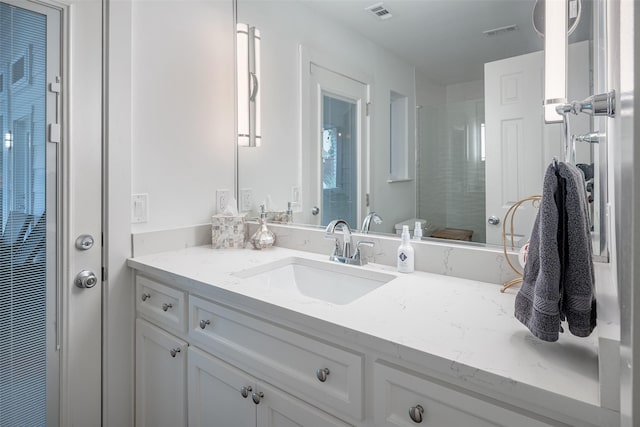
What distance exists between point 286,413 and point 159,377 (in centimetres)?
66

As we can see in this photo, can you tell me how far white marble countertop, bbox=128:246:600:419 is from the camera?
578 mm

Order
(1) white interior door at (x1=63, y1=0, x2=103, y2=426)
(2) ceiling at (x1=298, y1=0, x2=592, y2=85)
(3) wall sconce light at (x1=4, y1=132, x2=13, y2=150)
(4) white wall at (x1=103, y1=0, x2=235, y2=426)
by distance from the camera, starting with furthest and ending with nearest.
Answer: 1. (4) white wall at (x1=103, y1=0, x2=235, y2=426)
2. (1) white interior door at (x1=63, y1=0, x2=103, y2=426)
3. (3) wall sconce light at (x1=4, y1=132, x2=13, y2=150)
4. (2) ceiling at (x1=298, y1=0, x2=592, y2=85)

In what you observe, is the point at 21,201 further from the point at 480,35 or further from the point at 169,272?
the point at 480,35

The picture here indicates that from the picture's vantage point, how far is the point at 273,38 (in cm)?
182

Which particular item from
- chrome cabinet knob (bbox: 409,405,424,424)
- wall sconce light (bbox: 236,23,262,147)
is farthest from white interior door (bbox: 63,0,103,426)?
chrome cabinet knob (bbox: 409,405,424,424)

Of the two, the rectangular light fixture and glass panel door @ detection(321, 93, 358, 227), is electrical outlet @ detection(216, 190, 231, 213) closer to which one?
glass panel door @ detection(321, 93, 358, 227)

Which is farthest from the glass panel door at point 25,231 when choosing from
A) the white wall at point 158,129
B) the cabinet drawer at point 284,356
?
the cabinet drawer at point 284,356

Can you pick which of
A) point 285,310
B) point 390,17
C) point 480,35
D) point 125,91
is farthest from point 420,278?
point 125,91

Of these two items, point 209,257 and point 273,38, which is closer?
point 209,257

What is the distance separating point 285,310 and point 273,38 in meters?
1.47

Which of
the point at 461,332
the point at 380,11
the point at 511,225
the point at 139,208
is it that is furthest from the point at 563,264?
the point at 139,208

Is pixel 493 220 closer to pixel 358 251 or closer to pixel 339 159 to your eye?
pixel 358 251

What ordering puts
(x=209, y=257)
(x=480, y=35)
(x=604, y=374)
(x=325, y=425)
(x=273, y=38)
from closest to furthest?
1. (x=604, y=374)
2. (x=325, y=425)
3. (x=480, y=35)
4. (x=209, y=257)
5. (x=273, y=38)

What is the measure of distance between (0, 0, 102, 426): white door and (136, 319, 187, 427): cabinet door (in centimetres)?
16
